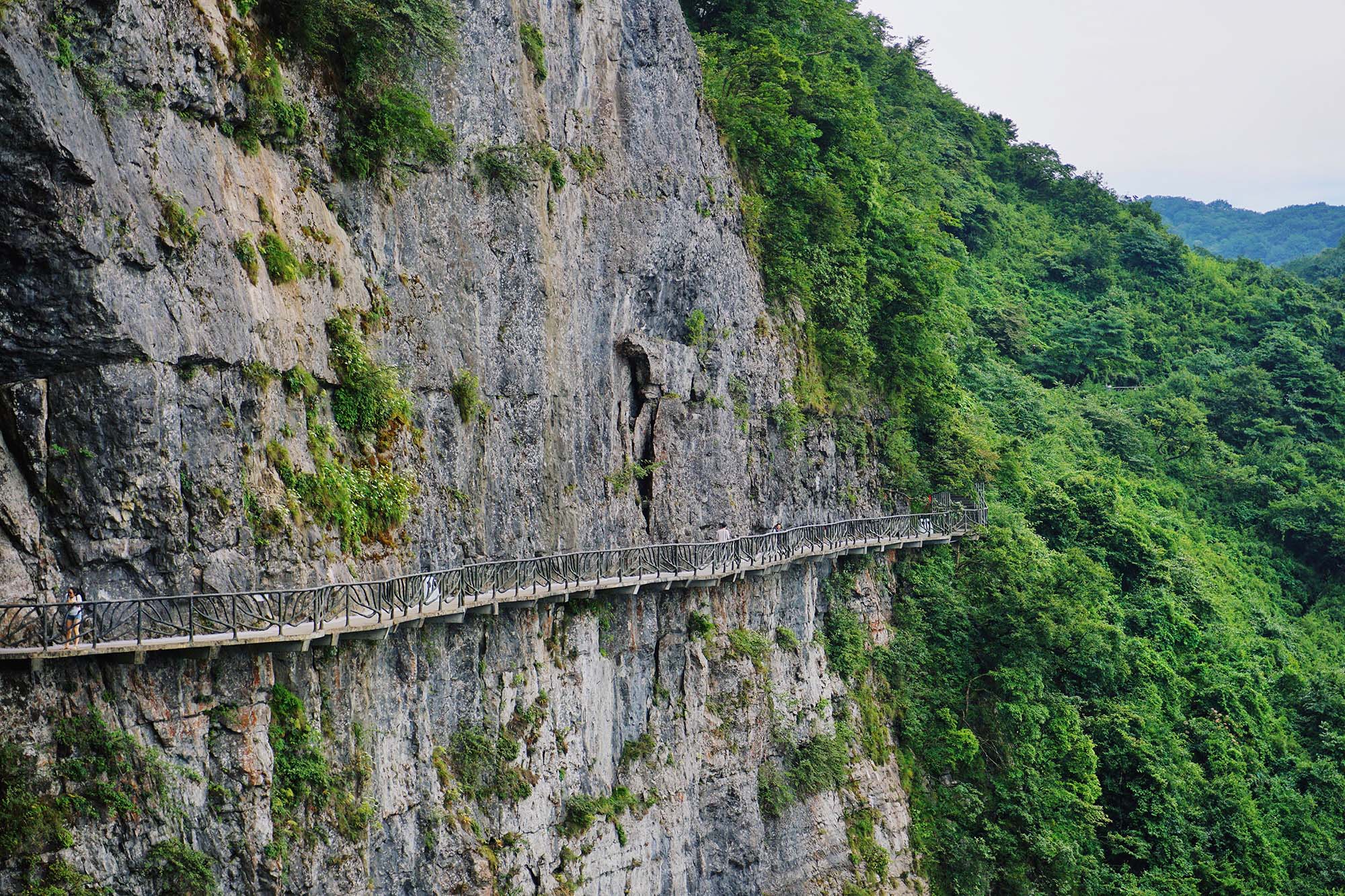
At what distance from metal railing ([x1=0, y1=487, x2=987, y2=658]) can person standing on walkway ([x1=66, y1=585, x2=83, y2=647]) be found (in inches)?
2.5

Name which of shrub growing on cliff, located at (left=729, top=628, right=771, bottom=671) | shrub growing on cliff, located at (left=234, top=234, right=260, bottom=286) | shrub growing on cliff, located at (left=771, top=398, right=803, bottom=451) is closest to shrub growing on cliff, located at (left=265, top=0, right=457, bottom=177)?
shrub growing on cliff, located at (left=234, top=234, right=260, bottom=286)

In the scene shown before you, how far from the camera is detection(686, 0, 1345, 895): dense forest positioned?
3888 centimetres

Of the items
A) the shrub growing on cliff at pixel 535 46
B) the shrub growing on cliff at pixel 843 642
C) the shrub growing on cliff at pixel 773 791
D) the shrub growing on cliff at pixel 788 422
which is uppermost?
the shrub growing on cliff at pixel 535 46

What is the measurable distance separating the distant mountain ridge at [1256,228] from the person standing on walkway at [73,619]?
154064 mm

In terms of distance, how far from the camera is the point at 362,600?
21781 mm

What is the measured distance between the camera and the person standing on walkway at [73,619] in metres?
17.2

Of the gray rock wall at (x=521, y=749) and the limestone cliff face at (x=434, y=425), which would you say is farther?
the gray rock wall at (x=521, y=749)

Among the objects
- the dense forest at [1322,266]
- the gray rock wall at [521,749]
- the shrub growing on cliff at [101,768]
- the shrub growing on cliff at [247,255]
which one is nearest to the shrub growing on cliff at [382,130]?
the shrub growing on cliff at [247,255]

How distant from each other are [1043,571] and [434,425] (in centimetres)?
2369

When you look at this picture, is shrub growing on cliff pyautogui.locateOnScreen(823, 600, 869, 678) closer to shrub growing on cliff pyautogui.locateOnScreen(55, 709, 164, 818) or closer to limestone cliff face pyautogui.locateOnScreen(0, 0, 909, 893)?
limestone cliff face pyautogui.locateOnScreen(0, 0, 909, 893)

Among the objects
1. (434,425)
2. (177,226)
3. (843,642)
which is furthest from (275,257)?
(843,642)

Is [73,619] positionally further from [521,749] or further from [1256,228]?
[1256,228]

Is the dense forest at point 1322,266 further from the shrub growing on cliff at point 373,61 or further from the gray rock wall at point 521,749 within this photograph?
the shrub growing on cliff at point 373,61

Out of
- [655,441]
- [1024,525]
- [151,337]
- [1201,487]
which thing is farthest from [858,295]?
[151,337]
